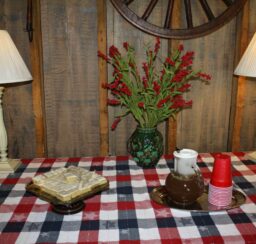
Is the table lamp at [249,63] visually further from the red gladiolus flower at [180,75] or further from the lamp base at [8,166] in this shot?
the lamp base at [8,166]

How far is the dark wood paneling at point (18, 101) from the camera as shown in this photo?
1.75 m

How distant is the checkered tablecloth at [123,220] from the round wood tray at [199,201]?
16 mm

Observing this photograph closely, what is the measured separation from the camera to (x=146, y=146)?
1.49 m

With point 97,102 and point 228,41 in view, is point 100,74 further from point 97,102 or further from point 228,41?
point 228,41

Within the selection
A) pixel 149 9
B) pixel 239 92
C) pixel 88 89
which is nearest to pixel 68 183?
pixel 88 89

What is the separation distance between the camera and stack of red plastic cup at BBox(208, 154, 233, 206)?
3.73ft

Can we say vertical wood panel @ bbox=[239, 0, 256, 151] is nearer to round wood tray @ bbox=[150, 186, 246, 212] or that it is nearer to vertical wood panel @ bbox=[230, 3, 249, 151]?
vertical wood panel @ bbox=[230, 3, 249, 151]

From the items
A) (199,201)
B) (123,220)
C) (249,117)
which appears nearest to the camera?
(123,220)

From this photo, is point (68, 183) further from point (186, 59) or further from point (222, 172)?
point (186, 59)

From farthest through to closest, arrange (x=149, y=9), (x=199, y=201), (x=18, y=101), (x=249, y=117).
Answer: (x=249, y=117), (x=18, y=101), (x=149, y=9), (x=199, y=201)

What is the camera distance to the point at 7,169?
1513 millimetres

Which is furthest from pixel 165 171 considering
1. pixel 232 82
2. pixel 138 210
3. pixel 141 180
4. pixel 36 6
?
pixel 36 6

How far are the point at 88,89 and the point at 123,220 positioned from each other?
3.16 ft

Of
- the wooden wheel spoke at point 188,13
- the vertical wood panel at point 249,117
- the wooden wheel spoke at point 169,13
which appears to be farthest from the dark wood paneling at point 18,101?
the vertical wood panel at point 249,117
